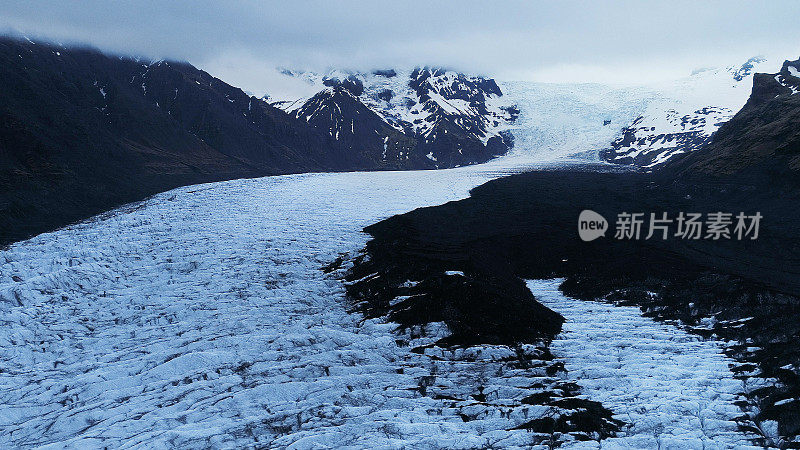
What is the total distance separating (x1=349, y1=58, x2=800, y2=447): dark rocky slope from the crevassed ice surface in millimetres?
1978

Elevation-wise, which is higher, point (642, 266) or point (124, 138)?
point (124, 138)

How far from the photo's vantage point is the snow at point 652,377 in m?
10.1

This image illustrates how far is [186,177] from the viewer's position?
75000 millimetres

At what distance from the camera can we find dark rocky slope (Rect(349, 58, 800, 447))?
48.9 feet

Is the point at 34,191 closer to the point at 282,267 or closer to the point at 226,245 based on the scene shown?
the point at 226,245

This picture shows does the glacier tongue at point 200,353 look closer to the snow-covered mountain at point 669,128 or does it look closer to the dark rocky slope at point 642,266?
the dark rocky slope at point 642,266

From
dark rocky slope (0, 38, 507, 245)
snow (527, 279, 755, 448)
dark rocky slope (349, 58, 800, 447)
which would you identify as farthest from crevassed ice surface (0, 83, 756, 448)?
dark rocky slope (0, 38, 507, 245)

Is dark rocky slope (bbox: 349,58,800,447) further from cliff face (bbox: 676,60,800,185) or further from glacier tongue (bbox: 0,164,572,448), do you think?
A: glacier tongue (bbox: 0,164,572,448)

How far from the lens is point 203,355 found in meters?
14.5

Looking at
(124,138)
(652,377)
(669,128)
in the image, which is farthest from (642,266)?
(669,128)

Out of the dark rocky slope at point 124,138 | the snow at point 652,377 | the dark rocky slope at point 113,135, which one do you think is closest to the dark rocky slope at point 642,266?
the snow at point 652,377

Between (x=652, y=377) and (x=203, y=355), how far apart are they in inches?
529

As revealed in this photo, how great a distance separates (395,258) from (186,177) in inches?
2472

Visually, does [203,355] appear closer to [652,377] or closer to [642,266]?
[652,377]
